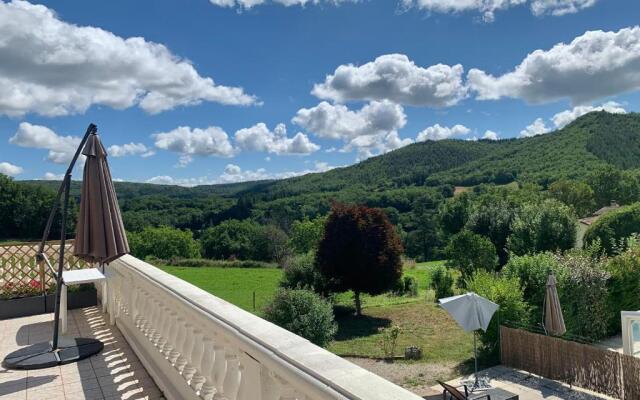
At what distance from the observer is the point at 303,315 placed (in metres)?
16.2

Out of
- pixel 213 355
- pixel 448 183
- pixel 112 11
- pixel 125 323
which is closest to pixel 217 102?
pixel 112 11

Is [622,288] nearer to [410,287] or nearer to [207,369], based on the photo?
[410,287]

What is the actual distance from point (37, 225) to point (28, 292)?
38.1 metres

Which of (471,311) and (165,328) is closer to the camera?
(165,328)

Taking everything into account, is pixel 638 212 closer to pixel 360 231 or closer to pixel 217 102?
pixel 360 231

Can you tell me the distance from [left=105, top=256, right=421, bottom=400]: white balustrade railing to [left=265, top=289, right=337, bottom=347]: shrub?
1126 centimetres

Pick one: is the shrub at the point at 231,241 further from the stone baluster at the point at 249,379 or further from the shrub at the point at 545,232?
the stone baluster at the point at 249,379

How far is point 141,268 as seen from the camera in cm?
482

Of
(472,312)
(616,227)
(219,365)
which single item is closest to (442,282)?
(616,227)

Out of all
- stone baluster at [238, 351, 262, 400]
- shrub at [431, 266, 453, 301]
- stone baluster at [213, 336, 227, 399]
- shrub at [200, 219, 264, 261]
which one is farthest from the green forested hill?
stone baluster at [238, 351, 262, 400]

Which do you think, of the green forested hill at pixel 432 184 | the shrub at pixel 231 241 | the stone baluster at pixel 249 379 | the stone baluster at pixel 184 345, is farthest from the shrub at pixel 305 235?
the stone baluster at pixel 249 379

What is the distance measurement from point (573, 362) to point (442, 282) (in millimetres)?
14772

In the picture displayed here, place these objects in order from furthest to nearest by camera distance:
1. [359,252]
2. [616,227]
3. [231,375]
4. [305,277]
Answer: [616,227]
[305,277]
[359,252]
[231,375]

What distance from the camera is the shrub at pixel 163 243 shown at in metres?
52.2
